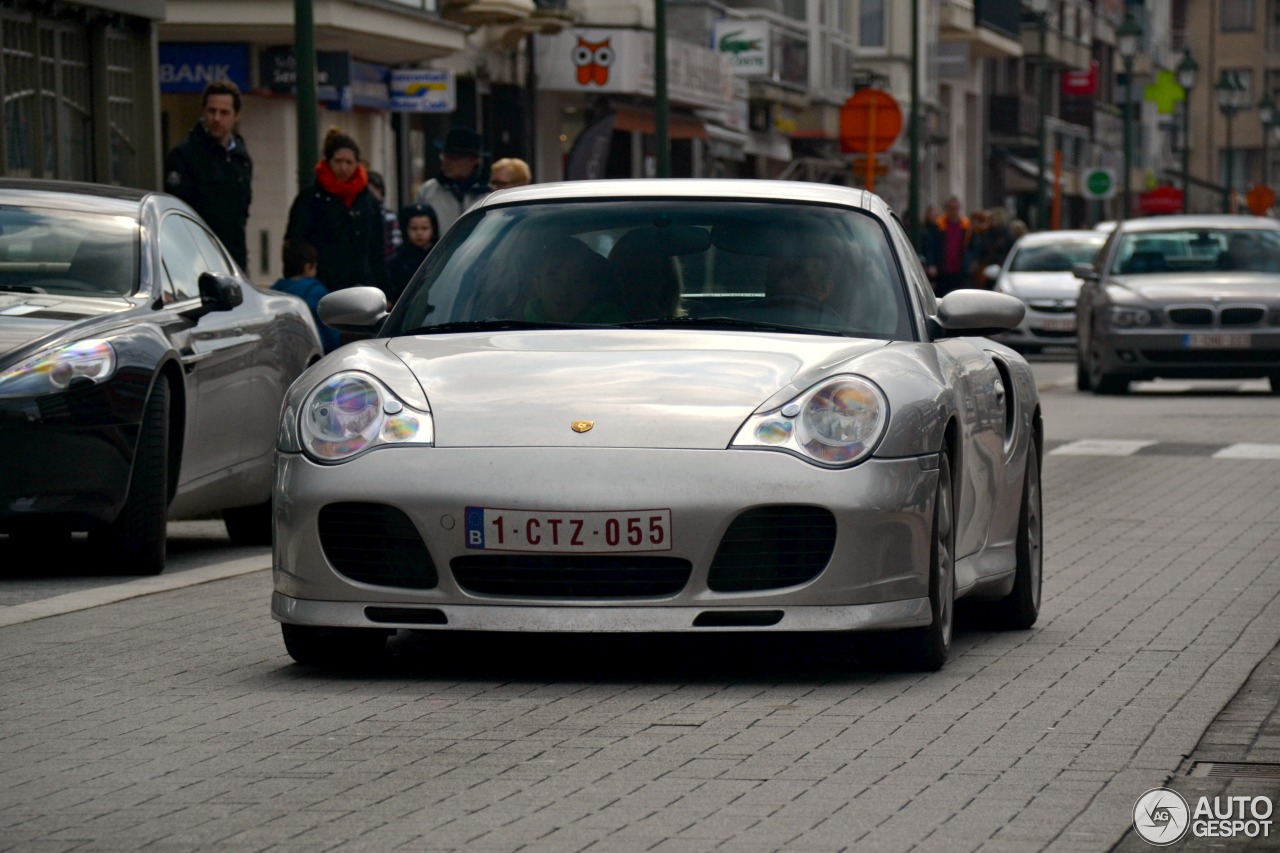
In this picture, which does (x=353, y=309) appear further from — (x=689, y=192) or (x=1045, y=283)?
(x=1045, y=283)

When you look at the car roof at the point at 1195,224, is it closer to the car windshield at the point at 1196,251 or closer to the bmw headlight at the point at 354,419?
the car windshield at the point at 1196,251

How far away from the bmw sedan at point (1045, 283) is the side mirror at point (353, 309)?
81.0 feet

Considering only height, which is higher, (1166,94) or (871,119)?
(1166,94)

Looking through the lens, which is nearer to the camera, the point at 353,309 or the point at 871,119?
the point at 353,309

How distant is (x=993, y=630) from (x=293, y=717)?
2.74m

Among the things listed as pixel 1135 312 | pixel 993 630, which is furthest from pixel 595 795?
pixel 1135 312

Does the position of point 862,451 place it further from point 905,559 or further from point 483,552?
point 483,552

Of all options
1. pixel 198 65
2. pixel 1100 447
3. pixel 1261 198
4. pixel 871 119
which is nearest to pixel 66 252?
pixel 1100 447

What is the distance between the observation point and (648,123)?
43.8 metres

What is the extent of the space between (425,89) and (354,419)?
87.1 feet

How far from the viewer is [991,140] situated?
263ft

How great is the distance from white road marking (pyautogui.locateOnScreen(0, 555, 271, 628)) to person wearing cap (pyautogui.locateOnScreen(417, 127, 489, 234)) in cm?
652

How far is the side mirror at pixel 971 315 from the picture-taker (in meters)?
7.99

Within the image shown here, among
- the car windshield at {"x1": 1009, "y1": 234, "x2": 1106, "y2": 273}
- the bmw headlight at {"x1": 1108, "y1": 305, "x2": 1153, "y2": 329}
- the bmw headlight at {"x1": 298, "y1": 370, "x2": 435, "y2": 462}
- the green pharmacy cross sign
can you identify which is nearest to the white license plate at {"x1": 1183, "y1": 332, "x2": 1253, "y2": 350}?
the bmw headlight at {"x1": 1108, "y1": 305, "x2": 1153, "y2": 329}
